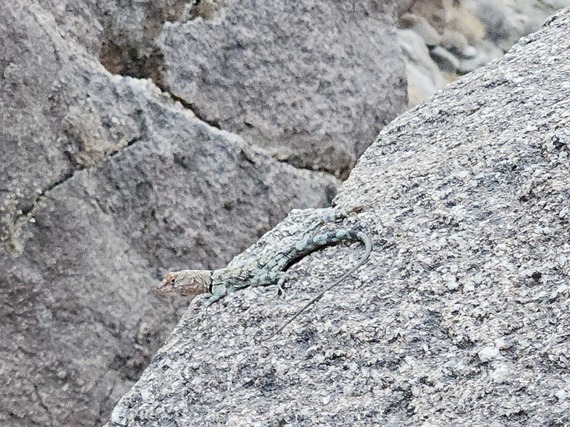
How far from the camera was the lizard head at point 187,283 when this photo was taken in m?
2.81

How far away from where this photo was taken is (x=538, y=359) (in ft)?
6.01

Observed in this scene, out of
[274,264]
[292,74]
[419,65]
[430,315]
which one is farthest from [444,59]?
[430,315]

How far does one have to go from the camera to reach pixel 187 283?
2912mm

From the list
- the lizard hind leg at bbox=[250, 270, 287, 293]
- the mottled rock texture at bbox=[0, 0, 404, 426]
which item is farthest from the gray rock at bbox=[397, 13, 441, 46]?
the lizard hind leg at bbox=[250, 270, 287, 293]

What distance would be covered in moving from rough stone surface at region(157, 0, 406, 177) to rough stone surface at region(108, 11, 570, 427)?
113 centimetres

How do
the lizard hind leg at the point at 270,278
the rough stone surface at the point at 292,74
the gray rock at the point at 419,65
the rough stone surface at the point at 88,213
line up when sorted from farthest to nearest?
1. the gray rock at the point at 419,65
2. the rough stone surface at the point at 292,74
3. the rough stone surface at the point at 88,213
4. the lizard hind leg at the point at 270,278

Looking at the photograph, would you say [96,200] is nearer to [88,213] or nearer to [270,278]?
[88,213]

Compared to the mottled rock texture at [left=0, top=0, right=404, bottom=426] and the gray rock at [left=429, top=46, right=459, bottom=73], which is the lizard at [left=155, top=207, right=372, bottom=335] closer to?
the mottled rock texture at [left=0, top=0, right=404, bottom=426]

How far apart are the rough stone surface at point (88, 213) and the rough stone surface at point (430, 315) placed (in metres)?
0.92

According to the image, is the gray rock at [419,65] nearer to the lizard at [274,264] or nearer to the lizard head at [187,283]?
the lizard head at [187,283]

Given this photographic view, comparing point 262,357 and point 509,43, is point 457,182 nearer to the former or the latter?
point 262,357

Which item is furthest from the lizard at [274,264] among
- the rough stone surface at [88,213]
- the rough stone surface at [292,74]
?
the rough stone surface at [292,74]

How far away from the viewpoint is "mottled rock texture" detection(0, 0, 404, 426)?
322cm

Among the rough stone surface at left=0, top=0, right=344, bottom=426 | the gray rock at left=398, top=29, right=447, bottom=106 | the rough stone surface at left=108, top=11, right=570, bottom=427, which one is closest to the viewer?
the rough stone surface at left=108, top=11, right=570, bottom=427
